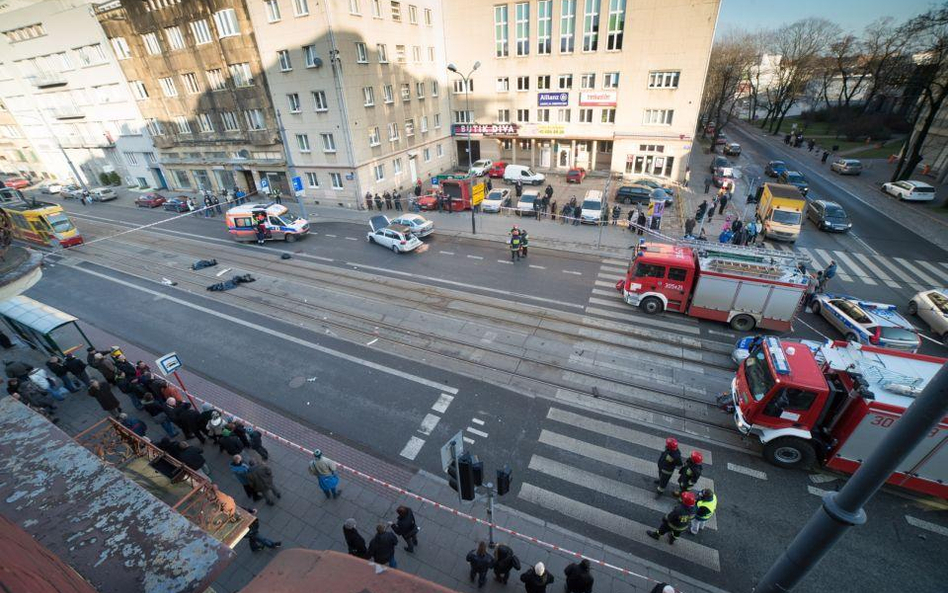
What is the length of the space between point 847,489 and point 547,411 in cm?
814

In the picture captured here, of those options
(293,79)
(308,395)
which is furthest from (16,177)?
(308,395)

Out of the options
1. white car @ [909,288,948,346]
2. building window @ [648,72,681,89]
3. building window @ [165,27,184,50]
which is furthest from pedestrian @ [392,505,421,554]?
building window @ [165,27,184,50]

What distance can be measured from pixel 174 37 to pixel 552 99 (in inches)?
1286

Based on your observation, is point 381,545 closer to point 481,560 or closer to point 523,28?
point 481,560

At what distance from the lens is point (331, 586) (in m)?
3.90

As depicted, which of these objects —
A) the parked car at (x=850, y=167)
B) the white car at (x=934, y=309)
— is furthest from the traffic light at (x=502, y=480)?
the parked car at (x=850, y=167)

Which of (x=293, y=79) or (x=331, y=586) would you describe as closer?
(x=331, y=586)

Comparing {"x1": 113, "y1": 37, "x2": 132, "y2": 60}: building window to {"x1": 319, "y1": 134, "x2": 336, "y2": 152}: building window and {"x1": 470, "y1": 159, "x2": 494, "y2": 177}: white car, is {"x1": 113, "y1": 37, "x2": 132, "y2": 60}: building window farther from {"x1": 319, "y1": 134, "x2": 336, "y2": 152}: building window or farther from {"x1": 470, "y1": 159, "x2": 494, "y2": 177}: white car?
{"x1": 470, "y1": 159, "x2": 494, "y2": 177}: white car

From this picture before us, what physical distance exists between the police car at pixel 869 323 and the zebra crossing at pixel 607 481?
8.62 m

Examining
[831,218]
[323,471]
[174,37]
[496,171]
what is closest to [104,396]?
[323,471]

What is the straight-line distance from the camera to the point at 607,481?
9.49 meters

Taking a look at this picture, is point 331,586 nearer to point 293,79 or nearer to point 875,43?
point 293,79

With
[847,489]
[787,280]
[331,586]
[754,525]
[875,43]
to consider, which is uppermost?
[875,43]

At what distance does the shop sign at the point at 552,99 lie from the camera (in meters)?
35.7
